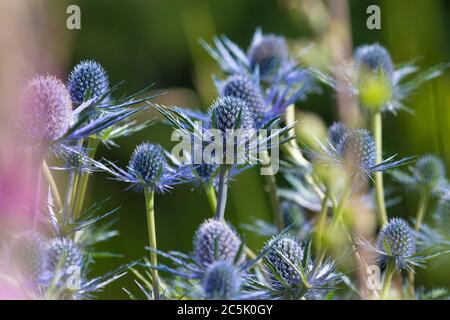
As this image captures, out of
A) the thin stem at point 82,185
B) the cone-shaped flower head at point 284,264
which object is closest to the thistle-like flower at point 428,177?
the cone-shaped flower head at point 284,264

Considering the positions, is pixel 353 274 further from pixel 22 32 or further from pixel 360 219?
pixel 22 32

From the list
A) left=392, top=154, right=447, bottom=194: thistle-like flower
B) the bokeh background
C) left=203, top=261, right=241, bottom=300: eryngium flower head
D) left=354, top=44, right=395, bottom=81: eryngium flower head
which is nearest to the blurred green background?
the bokeh background

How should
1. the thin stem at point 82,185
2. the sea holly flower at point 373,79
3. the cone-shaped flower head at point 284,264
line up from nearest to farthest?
1. the cone-shaped flower head at point 284,264
2. the thin stem at point 82,185
3. the sea holly flower at point 373,79

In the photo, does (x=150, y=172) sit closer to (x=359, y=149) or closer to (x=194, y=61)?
(x=359, y=149)

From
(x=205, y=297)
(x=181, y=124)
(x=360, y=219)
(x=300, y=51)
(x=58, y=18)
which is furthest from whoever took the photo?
(x=58, y=18)

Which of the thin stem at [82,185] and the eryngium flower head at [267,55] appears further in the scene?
the eryngium flower head at [267,55]

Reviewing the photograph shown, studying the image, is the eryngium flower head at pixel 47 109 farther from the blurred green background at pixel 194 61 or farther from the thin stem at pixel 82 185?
the blurred green background at pixel 194 61

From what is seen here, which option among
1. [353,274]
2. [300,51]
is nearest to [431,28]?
[300,51]

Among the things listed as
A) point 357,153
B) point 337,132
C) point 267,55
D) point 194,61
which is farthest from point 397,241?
point 194,61
